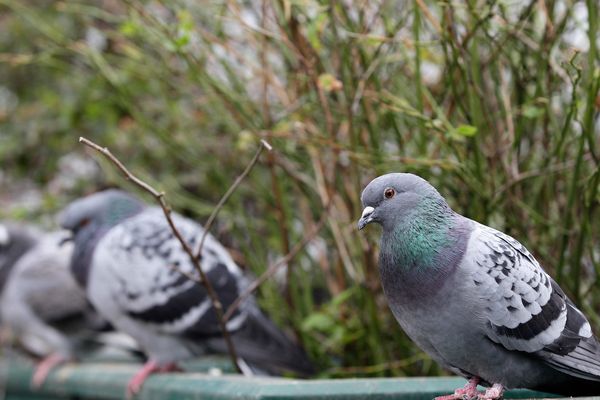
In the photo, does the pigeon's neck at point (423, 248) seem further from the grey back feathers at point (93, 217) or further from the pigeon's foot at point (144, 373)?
the grey back feathers at point (93, 217)

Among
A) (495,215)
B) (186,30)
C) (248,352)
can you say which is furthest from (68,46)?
(495,215)

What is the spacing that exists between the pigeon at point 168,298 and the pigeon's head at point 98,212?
73 millimetres

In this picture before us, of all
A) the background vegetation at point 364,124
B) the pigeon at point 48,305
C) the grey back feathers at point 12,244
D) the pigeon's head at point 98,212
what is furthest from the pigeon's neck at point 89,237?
the grey back feathers at point 12,244

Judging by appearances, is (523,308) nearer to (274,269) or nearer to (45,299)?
(274,269)

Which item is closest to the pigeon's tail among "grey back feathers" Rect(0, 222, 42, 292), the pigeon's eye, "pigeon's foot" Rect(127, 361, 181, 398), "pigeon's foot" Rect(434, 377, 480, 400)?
"pigeon's foot" Rect(127, 361, 181, 398)

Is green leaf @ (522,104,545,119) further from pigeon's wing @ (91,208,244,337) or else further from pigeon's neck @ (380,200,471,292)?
pigeon's wing @ (91,208,244,337)

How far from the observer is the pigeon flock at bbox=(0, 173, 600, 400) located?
2145mm

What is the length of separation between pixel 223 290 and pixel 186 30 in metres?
1.23

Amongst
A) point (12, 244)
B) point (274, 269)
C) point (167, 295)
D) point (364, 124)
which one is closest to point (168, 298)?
point (167, 295)

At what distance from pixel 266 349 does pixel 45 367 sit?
1.62m

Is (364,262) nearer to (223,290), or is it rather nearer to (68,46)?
(223,290)

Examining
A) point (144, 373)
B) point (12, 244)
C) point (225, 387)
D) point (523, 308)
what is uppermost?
point (523, 308)

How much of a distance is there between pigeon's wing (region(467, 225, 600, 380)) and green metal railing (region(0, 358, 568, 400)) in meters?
0.37

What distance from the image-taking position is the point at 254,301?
4109mm
